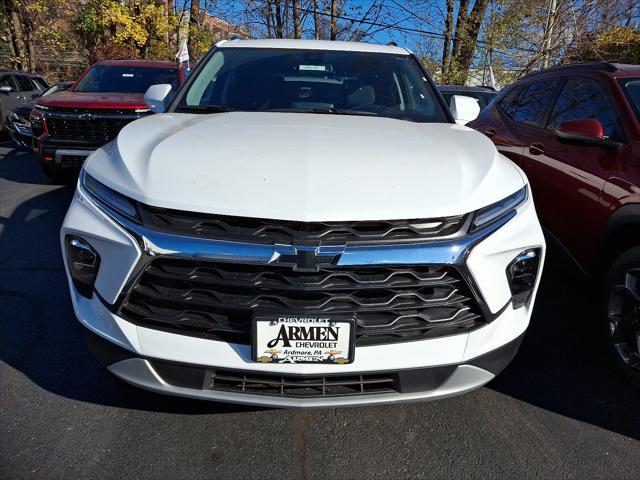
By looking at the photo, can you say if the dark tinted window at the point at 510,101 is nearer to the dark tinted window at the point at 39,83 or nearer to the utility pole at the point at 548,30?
the utility pole at the point at 548,30

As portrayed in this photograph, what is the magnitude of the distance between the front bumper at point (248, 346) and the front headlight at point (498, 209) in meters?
0.05

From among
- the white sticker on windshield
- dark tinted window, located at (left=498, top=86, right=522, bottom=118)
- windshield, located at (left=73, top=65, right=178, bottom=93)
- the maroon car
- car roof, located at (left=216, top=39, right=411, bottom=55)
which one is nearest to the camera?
the white sticker on windshield

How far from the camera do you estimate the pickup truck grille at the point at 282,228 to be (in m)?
1.73

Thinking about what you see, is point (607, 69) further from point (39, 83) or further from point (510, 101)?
point (39, 83)

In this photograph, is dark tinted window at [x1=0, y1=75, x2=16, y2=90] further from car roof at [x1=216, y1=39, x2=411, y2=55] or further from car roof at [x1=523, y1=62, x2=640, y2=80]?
car roof at [x1=523, y1=62, x2=640, y2=80]

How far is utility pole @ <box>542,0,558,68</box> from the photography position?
13.0m

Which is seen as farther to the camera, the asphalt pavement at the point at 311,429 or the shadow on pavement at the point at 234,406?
the shadow on pavement at the point at 234,406

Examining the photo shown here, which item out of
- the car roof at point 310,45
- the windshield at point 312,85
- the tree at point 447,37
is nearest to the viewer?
the windshield at point 312,85

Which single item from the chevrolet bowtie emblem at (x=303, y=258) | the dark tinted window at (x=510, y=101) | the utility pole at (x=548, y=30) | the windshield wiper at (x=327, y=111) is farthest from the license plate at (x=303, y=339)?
the utility pole at (x=548, y=30)

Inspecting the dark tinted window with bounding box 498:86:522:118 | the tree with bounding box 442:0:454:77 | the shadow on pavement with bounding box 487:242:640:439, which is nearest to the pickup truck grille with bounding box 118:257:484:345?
the shadow on pavement with bounding box 487:242:640:439

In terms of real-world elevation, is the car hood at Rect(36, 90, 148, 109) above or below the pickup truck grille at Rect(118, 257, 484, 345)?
below

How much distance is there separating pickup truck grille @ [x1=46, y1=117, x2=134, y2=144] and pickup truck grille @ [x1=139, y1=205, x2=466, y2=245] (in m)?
5.05

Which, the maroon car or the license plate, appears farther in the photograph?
the maroon car

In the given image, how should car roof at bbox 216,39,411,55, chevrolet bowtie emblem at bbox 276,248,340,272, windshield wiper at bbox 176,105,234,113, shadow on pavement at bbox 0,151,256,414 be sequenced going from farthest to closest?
car roof at bbox 216,39,411,55, windshield wiper at bbox 176,105,234,113, shadow on pavement at bbox 0,151,256,414, chevrolet bowtie emblem at bbox 276,248,340,272
